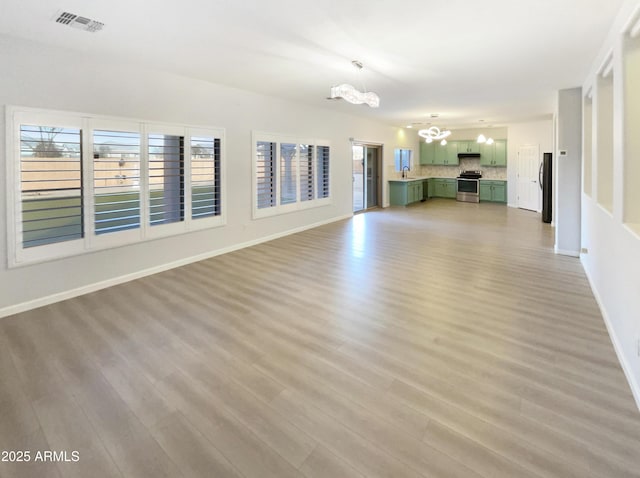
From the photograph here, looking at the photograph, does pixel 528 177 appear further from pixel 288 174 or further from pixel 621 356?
pixel 621 356

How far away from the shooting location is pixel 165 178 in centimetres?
477

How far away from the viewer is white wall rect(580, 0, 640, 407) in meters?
2.19

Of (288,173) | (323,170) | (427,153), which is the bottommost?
(288,173)

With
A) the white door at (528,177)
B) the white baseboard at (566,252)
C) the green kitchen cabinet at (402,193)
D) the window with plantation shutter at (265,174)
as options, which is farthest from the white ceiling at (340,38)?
the green kitchen cabinet at (402,193)

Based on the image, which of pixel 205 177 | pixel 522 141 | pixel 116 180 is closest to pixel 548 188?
pixel 522 141

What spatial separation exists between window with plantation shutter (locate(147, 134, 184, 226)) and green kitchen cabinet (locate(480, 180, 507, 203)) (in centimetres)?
1076

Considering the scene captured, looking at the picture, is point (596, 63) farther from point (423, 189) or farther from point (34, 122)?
point (423, 189)

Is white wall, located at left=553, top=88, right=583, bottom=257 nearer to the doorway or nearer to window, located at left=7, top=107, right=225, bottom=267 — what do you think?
the doorway

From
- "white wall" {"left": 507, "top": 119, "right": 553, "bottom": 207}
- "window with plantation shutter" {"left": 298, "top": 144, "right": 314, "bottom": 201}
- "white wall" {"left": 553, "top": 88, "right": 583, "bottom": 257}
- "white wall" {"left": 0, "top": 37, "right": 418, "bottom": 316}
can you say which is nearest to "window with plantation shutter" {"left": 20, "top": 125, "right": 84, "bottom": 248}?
"white wall" {"left": 0, "top": 37, "right": 418, "bottom": 316}

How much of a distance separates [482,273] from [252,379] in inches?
136

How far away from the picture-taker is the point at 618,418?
1912mm

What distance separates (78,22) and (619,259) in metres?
4.94

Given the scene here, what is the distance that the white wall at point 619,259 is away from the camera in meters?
2.19

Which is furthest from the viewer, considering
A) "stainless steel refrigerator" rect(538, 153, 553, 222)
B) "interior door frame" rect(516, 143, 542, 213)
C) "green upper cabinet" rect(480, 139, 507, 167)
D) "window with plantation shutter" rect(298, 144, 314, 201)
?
"green upper cabinet" rect(480, 139, 507, 167)
